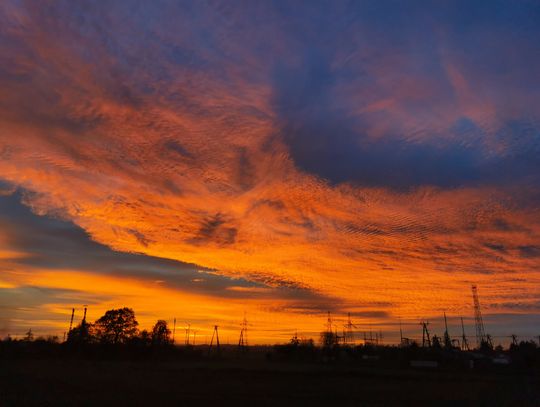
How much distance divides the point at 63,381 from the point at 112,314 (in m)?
73.4

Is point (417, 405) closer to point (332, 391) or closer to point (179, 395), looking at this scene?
point (332, 391)

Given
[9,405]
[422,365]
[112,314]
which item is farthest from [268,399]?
[112,314]

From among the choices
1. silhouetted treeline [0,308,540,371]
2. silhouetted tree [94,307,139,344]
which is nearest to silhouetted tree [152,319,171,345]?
silhouetted treeline [0,308,540,371]

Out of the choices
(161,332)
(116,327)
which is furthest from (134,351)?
(161,332)

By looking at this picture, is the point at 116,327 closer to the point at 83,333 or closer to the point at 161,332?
the point at 83,333

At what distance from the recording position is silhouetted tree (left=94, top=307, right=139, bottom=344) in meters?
100

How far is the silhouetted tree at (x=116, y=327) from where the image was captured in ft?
329

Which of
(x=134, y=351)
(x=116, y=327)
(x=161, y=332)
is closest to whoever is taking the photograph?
(x=134, y=351)

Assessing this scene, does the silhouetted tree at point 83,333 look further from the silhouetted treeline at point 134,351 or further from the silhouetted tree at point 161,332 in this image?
the silhouetted tree at point 161,332

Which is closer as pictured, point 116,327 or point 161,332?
point 116,327

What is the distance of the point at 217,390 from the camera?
32062 mm

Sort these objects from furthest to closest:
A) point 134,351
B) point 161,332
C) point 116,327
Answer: point 161,332, point 116,327, point 134,351

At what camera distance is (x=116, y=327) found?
10144cm

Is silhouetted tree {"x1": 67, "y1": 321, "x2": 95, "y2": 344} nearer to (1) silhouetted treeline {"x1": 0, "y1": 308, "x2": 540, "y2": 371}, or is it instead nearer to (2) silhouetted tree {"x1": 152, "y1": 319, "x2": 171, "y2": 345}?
(1) silhouetted treeline {"x1": 0, "y1": 308, "x2": 540, "y2": 371}
